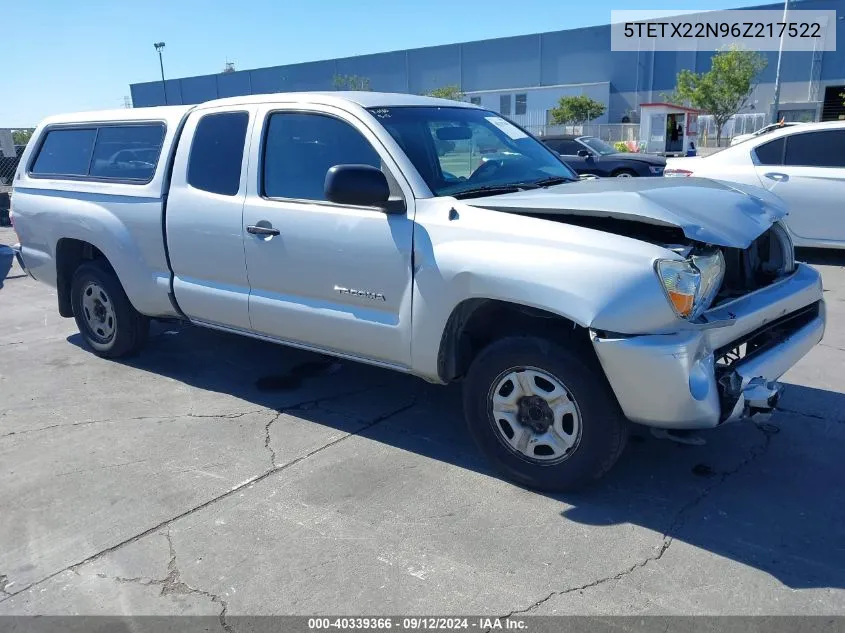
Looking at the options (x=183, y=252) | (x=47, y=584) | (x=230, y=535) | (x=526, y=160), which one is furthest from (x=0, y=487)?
(x=526, y=160)

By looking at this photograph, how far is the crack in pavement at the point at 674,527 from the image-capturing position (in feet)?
9.48

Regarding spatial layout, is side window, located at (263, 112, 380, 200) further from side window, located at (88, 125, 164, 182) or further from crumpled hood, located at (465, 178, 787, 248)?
side window, located at (88, 125, 164, 182)

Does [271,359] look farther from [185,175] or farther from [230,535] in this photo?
[230,535]

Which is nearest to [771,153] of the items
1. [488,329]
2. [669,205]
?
[669,205]

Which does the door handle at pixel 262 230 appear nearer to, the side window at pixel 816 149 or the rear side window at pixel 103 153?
the rear side window at pixel 103 153

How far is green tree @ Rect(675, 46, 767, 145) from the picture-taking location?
4203 cm

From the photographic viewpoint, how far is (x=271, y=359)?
5.92 m

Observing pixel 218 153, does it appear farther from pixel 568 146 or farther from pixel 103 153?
pixel 568 146

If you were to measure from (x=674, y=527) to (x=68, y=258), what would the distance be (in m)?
5.07

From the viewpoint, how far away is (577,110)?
169 feet

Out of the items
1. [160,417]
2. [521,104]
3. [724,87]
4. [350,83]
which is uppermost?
[350,83]

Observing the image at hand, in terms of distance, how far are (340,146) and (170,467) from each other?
2.06m

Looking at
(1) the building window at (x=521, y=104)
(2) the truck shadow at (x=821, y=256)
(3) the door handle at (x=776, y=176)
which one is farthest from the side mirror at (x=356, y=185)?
(1) the building window at (x=521, y=104)

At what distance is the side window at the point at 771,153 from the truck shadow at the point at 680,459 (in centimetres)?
487
